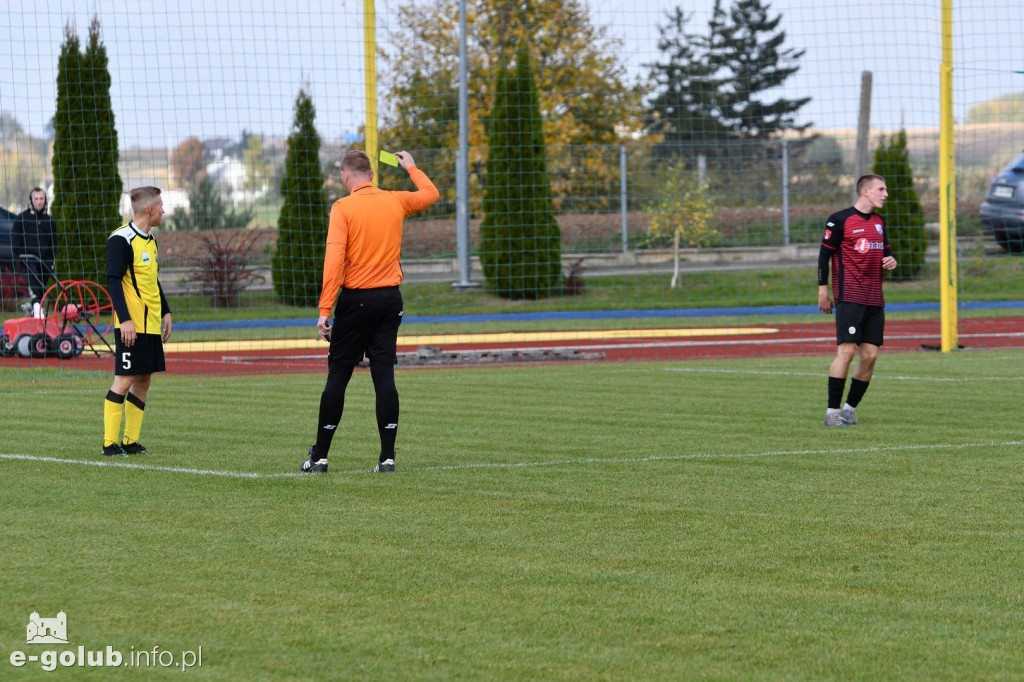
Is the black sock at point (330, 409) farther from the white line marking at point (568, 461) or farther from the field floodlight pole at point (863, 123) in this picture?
the field floodlight pole at point (863, 123)

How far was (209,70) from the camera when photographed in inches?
677

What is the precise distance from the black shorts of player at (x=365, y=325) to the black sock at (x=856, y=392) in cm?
416

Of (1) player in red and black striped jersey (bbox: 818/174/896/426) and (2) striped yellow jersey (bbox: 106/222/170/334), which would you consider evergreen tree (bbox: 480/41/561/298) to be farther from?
(2) striped yellow jersey (bbox: 106/222/170/334)

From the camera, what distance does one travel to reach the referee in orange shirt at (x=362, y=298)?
318 inches

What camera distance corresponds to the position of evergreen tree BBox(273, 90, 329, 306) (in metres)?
22.5

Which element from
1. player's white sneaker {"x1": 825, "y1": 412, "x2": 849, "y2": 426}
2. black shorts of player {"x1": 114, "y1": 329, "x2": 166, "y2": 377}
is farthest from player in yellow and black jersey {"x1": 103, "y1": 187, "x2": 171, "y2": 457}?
player's white sneaker {"x1": 825, "y1": 412, "x2": 849, "y2": 426}

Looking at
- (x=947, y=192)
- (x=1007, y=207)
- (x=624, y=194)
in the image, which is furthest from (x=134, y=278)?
(x=624, y=194)

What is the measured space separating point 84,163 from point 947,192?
15068 mm

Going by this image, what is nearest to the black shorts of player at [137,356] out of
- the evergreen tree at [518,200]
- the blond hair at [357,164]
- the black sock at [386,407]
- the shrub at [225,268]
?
the black sock at [386,407]

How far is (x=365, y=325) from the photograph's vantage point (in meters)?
8.13

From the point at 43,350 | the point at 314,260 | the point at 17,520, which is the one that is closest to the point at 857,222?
the point at 17,520

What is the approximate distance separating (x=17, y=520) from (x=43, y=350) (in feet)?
36.6

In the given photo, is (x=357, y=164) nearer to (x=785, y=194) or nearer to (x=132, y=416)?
(x=132, y=416)

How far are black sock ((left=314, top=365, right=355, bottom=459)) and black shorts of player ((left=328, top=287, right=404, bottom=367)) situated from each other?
0.31 feet
